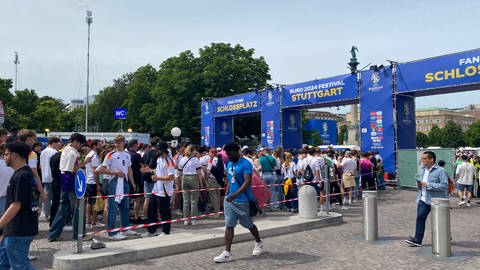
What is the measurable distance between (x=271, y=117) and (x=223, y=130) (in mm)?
6045

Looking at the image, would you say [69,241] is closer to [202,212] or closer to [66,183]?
[66,183]

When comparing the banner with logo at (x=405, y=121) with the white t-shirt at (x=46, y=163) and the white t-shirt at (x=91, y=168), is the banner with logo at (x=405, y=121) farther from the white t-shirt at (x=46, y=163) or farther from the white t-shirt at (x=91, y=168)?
the white t-shirt at (x=46, y=163)

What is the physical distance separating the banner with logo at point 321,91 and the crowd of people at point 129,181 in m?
6.66

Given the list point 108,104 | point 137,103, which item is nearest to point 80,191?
point 137,103

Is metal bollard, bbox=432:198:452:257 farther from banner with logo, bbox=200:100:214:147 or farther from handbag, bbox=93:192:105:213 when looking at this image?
banner with logo, bbox=200:100:214:147

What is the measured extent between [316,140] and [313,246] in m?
63.5

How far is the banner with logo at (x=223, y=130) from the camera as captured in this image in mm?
29859

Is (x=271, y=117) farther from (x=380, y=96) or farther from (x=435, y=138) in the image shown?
(x=435, y=138)

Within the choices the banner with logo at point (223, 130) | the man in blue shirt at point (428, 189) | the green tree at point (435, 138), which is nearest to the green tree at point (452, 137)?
the green tree at point (435, 138)

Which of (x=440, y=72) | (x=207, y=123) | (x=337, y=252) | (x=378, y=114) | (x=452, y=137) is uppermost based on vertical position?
(x=452, y=137)

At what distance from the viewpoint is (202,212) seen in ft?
40.5

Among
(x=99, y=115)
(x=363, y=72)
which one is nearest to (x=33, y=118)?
(x=99, y=115)

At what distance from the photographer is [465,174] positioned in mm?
13742

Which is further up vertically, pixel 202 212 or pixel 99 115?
pixel 99 115
